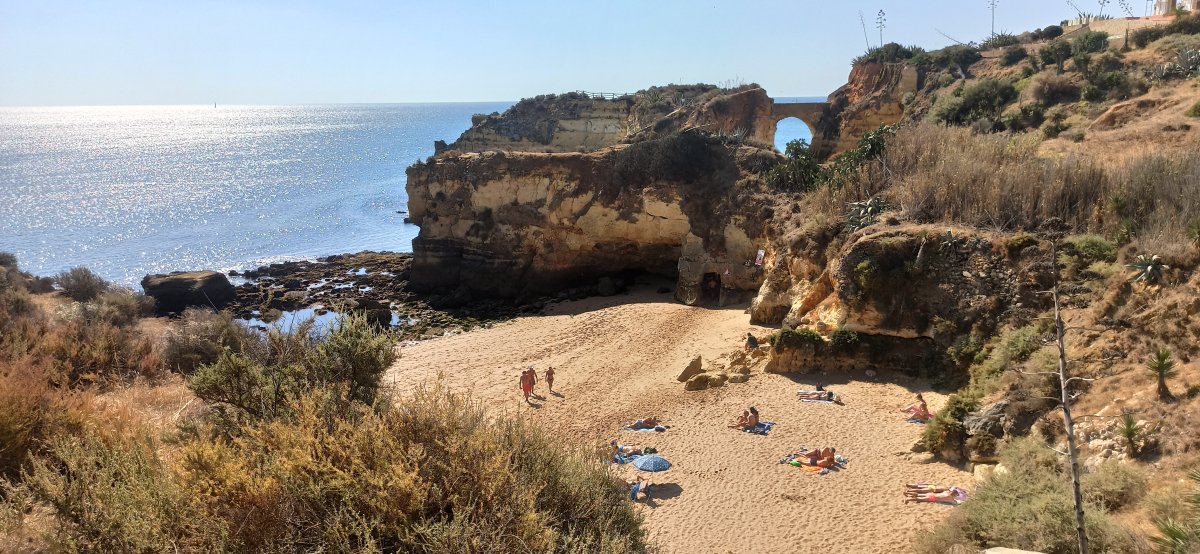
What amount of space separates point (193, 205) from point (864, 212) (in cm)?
5760

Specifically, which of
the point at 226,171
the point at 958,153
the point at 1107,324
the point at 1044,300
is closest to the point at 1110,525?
the point at 1107,324

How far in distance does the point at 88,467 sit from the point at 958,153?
18.1 m

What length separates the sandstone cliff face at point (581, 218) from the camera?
24031 millimetres

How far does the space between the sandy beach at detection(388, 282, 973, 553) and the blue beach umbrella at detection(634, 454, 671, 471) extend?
0.14 metres

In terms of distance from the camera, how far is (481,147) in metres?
45.9

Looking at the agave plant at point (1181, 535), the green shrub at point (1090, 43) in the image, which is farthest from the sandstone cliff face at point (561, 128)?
the agave plant at point (1181, 535)

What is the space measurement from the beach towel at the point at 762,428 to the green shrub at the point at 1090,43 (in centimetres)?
2728

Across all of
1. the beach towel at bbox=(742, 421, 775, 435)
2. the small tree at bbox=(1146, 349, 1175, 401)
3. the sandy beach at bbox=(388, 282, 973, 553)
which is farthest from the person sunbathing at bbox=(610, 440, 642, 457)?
the small tree at bbox=(1146, 349, 1175, 401)

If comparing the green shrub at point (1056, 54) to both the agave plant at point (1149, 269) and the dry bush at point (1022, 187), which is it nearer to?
the dry bush at point (1022, 187)

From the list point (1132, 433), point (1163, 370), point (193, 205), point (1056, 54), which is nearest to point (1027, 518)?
point (1132, 433)

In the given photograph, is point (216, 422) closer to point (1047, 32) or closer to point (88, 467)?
point (88, 467)

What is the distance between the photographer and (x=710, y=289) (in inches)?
931

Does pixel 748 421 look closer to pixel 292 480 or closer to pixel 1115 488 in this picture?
pixel 1115 488

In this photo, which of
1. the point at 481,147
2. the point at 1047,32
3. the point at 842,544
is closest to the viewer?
the point at 842,544
